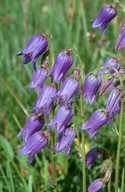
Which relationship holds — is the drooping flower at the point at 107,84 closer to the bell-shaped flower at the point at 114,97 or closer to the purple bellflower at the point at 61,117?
the bell-shaped flower at the point at 114,97

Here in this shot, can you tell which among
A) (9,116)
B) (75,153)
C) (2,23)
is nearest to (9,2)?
(2,23)

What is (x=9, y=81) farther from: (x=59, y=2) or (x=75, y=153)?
(x=59, y=2)

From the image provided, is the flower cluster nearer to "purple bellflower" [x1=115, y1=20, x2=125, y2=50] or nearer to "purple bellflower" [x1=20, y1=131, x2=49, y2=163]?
"purple bellflower" [x1=20, y1=131, x2=49, y2=163]

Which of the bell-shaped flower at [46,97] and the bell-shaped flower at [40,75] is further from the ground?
the bell-shaped flower at [40,75]

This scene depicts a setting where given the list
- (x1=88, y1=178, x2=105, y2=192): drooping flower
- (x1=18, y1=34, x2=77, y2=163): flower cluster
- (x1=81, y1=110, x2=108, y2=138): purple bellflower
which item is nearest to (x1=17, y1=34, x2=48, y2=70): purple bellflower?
(x1=18, y1=34, x2=77, y2=163): flower cluster

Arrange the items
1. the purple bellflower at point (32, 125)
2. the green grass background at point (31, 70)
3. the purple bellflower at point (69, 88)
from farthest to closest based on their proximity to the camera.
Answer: the green grass background at point (31, 70), the purple bellflower at point (32, 125), the purple bellflower at point (69, 88)

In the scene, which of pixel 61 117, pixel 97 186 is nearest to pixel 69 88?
pixel 61 117

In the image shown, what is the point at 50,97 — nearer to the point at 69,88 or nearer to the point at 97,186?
the point at 69,88

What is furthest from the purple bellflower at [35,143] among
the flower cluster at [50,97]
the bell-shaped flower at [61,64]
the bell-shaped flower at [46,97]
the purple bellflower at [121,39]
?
the purple bellflower at [121,39]
